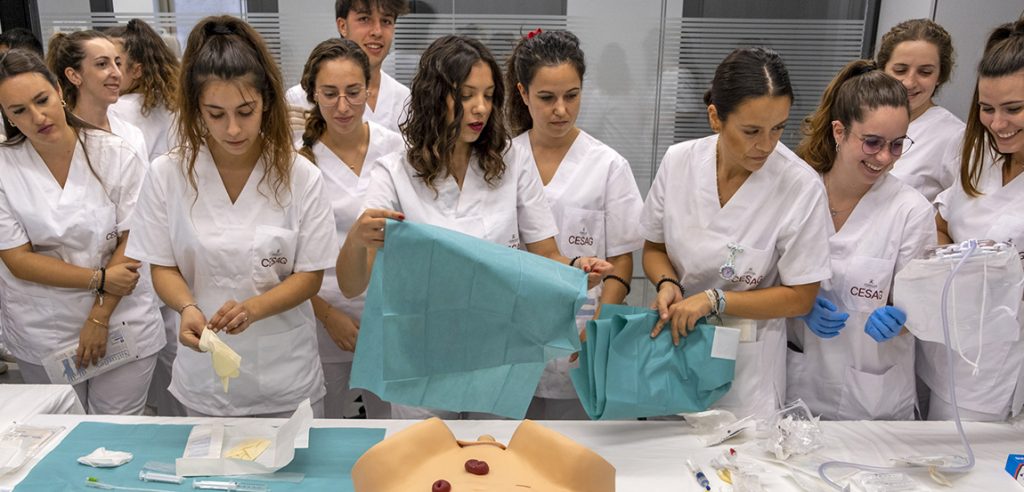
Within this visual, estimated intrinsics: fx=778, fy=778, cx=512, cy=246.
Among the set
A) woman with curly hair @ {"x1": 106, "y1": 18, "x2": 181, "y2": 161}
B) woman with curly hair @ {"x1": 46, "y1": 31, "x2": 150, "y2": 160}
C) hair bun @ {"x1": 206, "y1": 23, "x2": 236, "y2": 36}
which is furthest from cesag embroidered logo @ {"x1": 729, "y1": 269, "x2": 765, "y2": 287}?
woman with curly hair @ {"x1": 106, "y1": 18, "x2": 181, "y2": 161}

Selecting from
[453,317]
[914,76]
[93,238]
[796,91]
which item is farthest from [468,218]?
[796,91]

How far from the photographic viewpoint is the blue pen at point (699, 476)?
5.23ft

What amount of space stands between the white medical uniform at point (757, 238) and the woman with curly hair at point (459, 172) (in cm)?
29

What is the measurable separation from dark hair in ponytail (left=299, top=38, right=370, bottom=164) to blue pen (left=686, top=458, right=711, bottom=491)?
1347 millimetres

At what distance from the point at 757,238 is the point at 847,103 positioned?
1.48 ft

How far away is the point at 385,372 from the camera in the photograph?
1.66 m

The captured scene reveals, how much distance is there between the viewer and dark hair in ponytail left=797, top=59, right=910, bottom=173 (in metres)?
1.95

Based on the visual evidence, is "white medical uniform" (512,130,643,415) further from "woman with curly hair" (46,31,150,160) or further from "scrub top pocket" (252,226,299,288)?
"woman with curly hair" (46,31,150,160)

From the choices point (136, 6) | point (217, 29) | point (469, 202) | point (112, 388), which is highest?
point (136, 6)

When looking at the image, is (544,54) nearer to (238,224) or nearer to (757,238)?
(757,238)

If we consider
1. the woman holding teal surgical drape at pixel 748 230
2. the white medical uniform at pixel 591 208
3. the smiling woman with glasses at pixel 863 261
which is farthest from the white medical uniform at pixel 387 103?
the smiling woman with glasses at pixel 863 261

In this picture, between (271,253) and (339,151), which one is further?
(339,151)

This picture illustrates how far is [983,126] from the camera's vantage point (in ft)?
6.63

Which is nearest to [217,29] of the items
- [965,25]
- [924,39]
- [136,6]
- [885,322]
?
[885,322]
